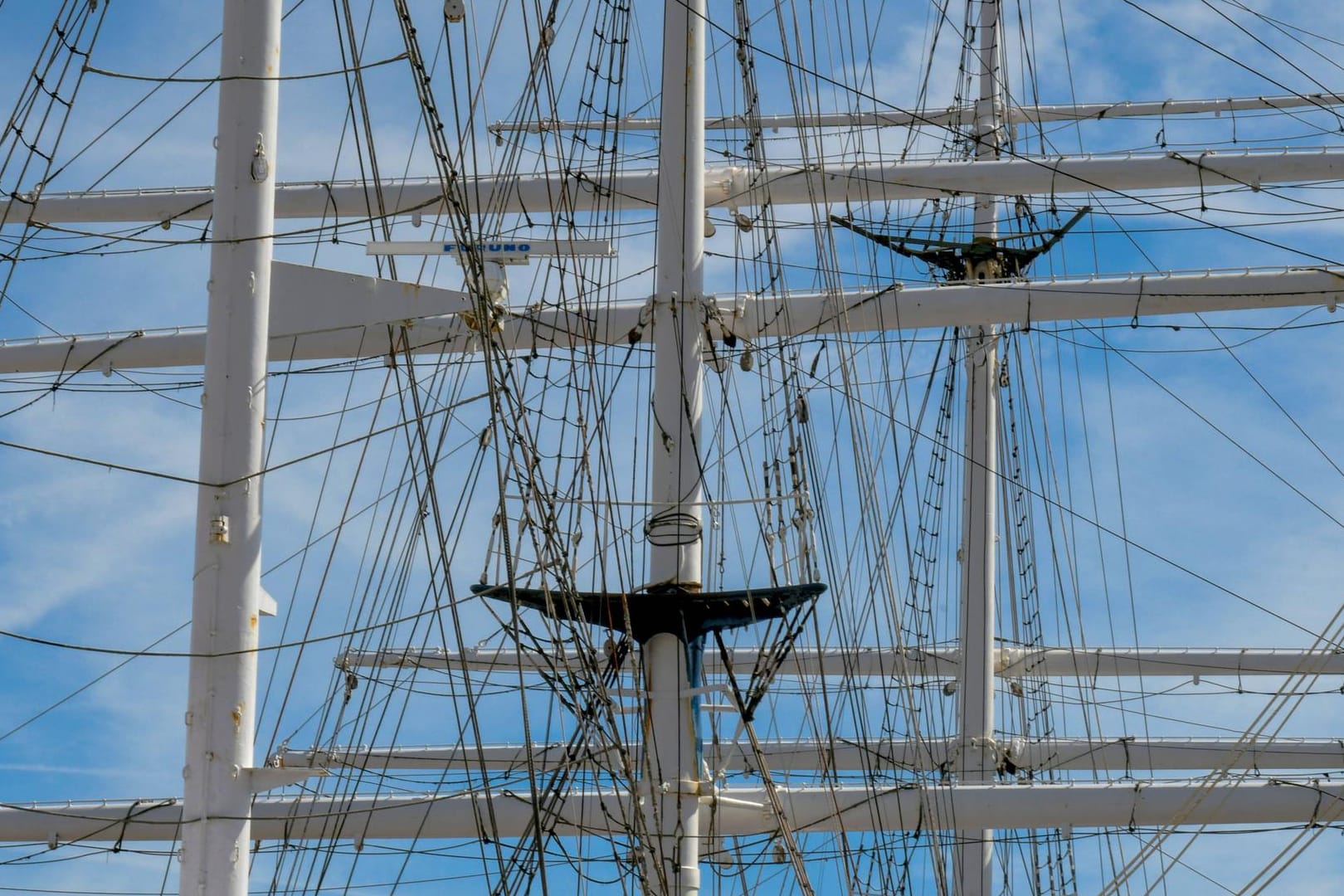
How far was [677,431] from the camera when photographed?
16.3m

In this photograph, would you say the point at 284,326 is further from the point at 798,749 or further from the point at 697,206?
the point at 798,749

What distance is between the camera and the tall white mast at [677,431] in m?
15.1

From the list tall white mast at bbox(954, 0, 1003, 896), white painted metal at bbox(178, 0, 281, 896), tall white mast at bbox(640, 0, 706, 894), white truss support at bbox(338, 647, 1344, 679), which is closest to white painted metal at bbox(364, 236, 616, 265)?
white painted metal at bbox(178, 0, 281, 896)

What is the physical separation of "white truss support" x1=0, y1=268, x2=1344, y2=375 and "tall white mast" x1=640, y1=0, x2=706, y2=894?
0.80m

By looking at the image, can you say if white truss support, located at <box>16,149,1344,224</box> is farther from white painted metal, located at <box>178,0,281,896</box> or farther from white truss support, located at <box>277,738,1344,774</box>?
white painted metal, located at <box>178,0,281,896</box>

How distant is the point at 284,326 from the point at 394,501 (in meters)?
5.78

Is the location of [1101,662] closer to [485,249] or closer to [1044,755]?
[1044,755]

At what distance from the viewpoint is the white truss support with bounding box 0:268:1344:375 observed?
63.6 feet

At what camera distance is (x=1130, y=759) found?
2986 centimetres

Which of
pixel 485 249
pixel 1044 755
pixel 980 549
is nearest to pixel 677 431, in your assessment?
pixel 485 249

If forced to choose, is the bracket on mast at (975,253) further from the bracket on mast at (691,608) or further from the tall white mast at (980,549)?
the bracket on mast at (691,608)

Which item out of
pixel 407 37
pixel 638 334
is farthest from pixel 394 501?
pixel 407 37

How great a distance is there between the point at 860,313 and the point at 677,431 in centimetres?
488

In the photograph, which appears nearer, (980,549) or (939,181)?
(939,181)
